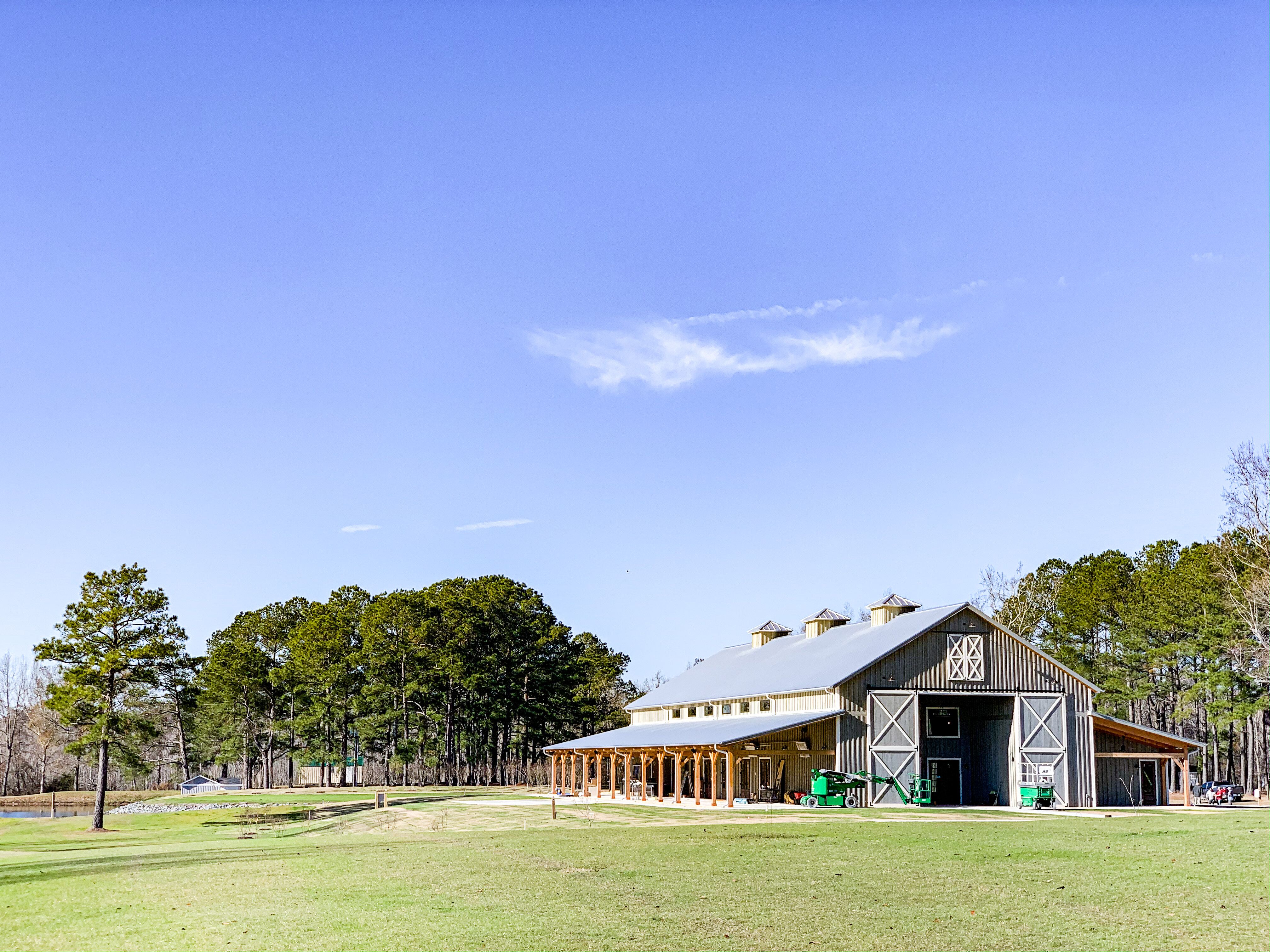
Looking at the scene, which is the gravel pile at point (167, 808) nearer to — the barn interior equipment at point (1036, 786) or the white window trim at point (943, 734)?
the white window trim at point (943, 734)

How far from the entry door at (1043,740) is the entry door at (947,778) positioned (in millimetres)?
2557

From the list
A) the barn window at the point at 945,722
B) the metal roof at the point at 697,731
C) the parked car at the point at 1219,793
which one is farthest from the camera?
the parked car at the point at 1219,793

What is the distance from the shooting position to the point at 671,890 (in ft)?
52.6

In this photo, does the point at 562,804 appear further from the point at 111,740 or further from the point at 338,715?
the point at 338,715

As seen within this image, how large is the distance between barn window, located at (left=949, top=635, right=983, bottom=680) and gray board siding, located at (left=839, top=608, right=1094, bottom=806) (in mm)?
167

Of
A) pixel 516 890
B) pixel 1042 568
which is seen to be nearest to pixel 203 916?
pixel 516 890

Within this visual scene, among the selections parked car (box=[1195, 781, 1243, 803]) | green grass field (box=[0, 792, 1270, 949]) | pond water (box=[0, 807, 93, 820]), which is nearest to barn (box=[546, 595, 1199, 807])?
parked car (box=[1195, 781, 1243, 803])

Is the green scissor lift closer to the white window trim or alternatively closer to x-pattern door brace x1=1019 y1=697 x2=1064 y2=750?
the white window trim

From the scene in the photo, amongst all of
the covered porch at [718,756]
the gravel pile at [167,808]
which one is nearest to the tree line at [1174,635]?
the covered porch at [718,756]

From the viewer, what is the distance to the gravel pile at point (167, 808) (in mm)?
58031

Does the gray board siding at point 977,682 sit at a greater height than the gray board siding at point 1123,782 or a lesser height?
greater

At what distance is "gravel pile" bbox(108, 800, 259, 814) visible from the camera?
58031mm

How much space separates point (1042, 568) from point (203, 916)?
68139mm

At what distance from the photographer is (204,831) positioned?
141ft
